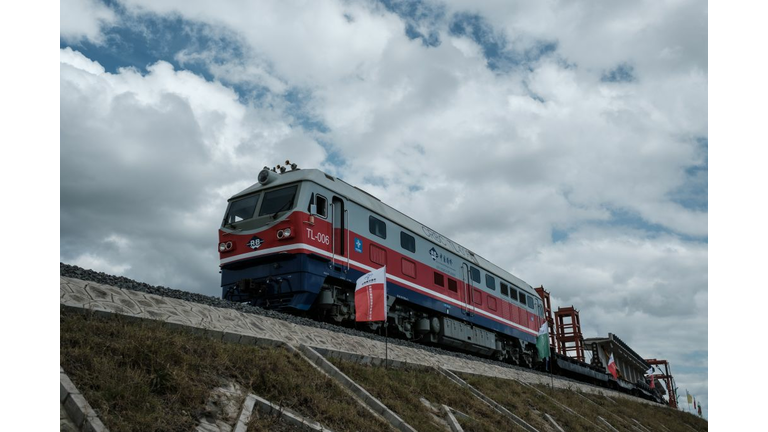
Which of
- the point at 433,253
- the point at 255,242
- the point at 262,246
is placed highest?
the point at 433,253

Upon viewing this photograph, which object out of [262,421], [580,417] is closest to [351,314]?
[580,417]

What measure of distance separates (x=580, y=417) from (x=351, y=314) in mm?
→ 6929

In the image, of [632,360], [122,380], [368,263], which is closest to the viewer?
[122,380]

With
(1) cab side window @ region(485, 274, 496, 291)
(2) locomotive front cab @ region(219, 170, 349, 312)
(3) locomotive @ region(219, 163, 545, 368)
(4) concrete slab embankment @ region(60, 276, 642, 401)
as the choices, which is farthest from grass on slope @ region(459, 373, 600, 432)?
(1) cab side window @ region(485, 274, 496, 291)

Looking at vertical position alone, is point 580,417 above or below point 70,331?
below

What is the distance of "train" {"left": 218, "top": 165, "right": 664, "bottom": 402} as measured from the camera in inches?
587

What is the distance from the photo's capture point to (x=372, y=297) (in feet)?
43.5

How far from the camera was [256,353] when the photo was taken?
29.8 ft

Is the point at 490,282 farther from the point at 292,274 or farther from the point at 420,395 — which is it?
the point at 420,395

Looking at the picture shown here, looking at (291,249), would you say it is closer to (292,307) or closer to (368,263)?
(292,307)

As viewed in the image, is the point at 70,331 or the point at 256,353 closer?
the point at 70,331

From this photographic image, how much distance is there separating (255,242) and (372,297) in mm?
3956

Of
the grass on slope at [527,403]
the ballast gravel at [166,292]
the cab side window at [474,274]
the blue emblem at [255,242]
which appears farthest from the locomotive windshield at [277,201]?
the cab side window at [474,274]

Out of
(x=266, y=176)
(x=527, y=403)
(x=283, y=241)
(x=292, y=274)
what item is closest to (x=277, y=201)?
(x=266, y=176)
